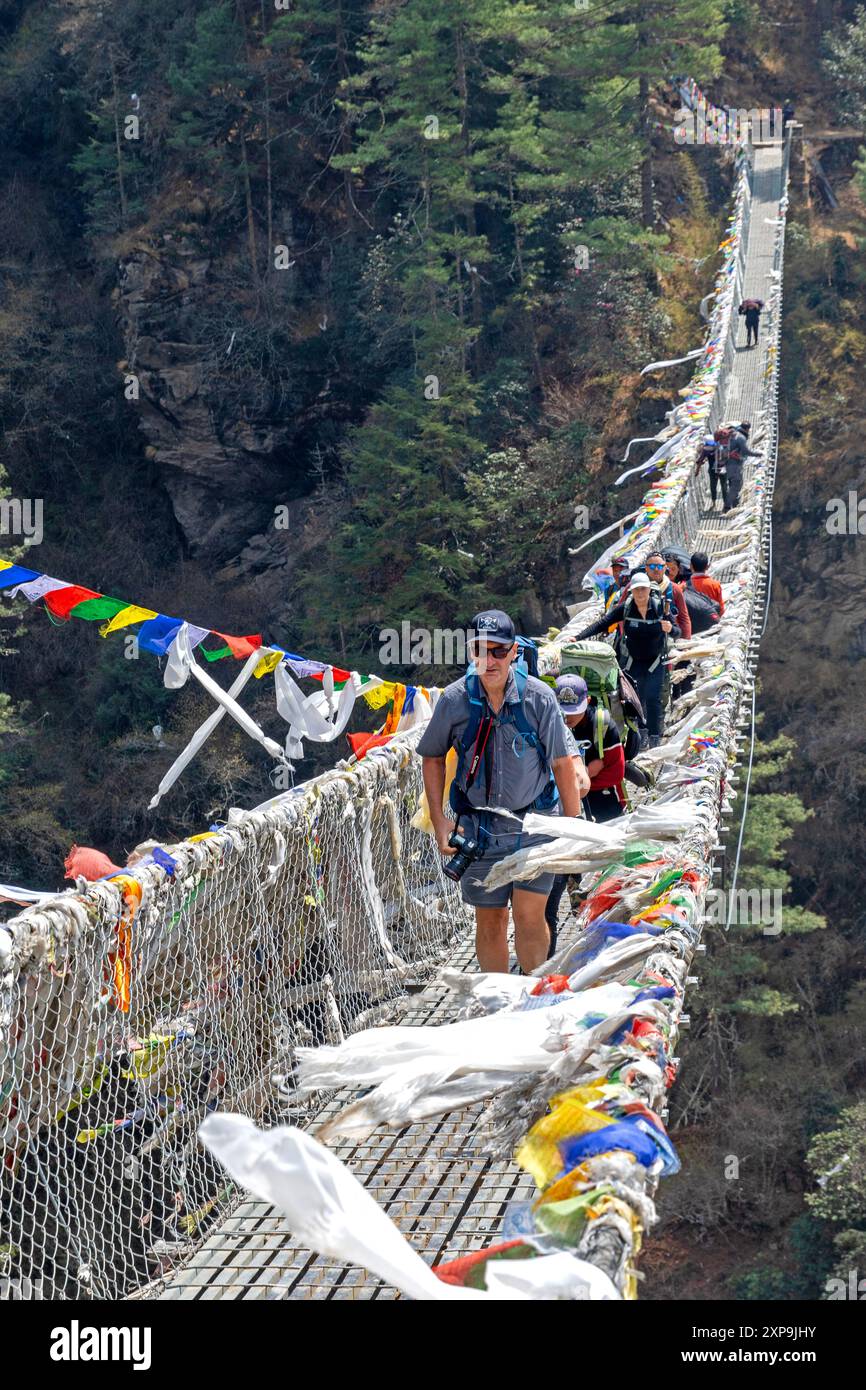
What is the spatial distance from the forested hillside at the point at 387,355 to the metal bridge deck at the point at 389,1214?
14.1 m

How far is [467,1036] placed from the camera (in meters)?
2.88

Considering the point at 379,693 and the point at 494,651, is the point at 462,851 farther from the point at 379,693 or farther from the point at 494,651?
the point at 379,693

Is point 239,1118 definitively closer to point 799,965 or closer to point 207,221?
point 799,965

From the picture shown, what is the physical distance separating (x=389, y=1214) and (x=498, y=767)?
113 centimetres

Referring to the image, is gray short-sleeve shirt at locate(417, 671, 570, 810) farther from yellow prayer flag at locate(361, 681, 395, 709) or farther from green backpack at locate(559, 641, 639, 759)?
yellow prayer flag at locate(361, 681, 395, 709)

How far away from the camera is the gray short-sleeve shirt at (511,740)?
413 centimetres

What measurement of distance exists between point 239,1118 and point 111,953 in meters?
1.63

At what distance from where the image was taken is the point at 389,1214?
12.1 ft

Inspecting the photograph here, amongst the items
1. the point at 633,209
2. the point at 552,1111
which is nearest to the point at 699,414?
the point at 633,209

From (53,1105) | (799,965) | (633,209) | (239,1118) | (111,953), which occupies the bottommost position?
(799,965)

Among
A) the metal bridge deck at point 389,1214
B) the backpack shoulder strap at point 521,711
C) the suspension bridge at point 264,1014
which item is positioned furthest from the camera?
the backpack shoulder strap at point 521,711

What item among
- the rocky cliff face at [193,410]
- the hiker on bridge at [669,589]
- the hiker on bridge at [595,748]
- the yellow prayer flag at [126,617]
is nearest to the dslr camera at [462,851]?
the hiker on bridge at [595,748]

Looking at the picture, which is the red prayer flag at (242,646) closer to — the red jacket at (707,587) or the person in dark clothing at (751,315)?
the red jacket at (707,587)

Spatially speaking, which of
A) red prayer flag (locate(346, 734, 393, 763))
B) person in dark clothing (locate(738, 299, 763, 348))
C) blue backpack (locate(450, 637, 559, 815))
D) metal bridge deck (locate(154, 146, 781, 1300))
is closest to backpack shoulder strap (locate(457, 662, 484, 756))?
blue backpack (locate(450, 637, 559, 815))
